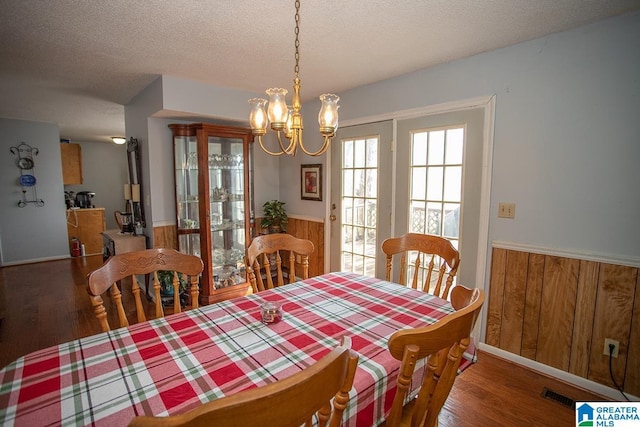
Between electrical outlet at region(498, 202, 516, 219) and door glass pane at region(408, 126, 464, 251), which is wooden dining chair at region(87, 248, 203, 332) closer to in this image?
door glass pane at region(408, 126, 464, 251)

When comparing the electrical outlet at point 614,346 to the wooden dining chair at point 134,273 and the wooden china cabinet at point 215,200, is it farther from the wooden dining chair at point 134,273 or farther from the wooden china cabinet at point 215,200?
the wooden china cabinet at point 215,200

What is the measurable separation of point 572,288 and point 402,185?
4.79 ft

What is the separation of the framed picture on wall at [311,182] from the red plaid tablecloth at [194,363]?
2.36 meters

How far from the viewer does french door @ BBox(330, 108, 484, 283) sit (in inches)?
98.0

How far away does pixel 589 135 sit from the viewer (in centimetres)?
195

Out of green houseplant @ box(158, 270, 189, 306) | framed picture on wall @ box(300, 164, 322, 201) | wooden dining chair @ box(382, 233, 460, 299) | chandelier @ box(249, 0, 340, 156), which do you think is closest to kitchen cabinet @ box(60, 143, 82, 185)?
green houseplant @ box(158, 270, 189, 306)

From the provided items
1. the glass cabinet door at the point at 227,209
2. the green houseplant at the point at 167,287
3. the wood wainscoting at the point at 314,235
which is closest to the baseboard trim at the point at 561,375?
the wood wainscoting at the point at 314,235

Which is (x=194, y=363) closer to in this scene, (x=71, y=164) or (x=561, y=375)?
(x=561, y=375)

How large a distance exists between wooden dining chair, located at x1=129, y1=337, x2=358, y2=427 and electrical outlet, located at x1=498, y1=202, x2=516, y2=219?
6.93 feet

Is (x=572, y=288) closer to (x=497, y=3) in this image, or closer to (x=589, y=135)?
(x=589, y=135)

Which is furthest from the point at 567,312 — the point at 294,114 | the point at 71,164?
the point at 71,164

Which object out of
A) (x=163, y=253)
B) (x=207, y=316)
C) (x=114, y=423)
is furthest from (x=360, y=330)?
(x=163, y=253)

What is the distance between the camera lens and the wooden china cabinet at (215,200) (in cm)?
334

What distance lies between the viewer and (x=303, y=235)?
4035 mm
